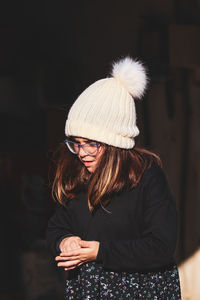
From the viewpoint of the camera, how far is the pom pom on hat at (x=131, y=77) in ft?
7.52

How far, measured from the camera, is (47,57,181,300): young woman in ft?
7.06

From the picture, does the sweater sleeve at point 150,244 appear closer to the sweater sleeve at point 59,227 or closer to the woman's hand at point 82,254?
the woman's hand at point 82,254

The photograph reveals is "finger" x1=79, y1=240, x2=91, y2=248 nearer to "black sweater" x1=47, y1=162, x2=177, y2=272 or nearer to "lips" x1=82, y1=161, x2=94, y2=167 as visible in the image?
"black sweater" x1=47, y1=162, x2=177, y2=272

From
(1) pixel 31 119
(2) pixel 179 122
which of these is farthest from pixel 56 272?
(2) pixel 179 122

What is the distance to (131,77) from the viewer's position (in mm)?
2287

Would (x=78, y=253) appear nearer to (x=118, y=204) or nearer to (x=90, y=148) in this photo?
(x=118, y=204)

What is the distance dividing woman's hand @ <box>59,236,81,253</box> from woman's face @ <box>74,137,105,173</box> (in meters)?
0.30

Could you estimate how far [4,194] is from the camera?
14.1 feet

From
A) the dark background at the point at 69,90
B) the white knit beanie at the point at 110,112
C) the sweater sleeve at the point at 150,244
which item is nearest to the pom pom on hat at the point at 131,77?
the white knit beanie at the point at 110,112

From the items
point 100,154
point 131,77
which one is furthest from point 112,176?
point 131,77

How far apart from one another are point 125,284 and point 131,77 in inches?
34.7

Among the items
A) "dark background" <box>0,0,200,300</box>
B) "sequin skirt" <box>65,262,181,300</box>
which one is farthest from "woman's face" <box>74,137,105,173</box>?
"dark background" <box>0,0,200,300</box>

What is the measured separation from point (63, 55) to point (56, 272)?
68.3 inches

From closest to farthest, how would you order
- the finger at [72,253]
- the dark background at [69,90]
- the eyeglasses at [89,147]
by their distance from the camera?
the finger at [72,253], the eyeglasses at [89,147], the dark background at [69,90]
